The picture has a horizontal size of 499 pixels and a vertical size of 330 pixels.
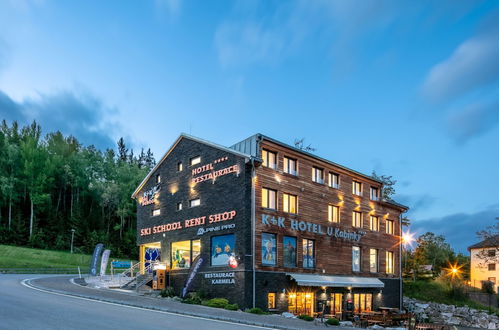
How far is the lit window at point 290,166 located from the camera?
3003cm

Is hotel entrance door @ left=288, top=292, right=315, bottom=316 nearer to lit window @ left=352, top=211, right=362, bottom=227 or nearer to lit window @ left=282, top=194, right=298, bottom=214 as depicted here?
lit window @ left=282, top=194, right=298, bottom=214

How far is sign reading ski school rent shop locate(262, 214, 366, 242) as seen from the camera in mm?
28000

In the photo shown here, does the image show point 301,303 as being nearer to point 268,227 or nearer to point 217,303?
point 268,227

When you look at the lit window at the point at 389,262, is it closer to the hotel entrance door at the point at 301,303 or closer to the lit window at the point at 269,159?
the hotel entrance door at the point at 301,303

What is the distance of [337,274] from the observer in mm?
32469

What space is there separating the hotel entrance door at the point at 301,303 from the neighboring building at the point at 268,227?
6 cm

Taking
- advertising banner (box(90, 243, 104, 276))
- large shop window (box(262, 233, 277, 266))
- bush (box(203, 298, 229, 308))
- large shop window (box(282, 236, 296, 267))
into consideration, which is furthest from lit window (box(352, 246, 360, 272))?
advertising banner (box(90, 243, 104, 276))

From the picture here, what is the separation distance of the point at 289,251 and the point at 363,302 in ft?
32.0

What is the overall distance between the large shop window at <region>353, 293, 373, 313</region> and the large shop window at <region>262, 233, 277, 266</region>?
9.45m

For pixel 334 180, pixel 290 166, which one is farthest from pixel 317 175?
pixel 290 166

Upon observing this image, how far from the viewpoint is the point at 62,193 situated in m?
79.1

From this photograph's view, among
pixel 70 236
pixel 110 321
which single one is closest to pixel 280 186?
pixel 110 321

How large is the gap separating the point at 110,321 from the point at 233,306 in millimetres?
10233

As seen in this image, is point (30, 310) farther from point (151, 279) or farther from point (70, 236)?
point (70, 236)
